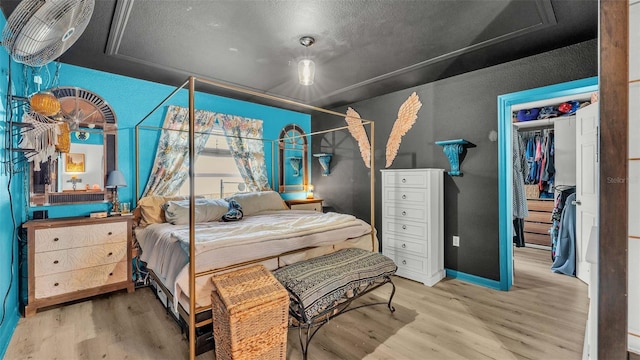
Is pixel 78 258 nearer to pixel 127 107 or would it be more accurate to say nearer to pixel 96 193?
pixel 96 193

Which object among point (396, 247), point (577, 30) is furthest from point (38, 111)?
point (577, 30)

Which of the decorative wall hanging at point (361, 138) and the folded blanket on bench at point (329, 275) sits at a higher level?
the decorative wall hanging at point (361, 138)

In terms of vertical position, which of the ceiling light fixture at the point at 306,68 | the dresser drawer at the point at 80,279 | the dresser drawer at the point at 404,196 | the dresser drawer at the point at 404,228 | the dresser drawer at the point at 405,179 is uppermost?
the ceiling light fixture at the point at 306,68

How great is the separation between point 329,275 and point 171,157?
266 cm

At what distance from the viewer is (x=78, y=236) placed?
2600 mm

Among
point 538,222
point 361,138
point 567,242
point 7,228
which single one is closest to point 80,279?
point 7,228

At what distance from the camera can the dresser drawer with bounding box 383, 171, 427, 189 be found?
10.3ft

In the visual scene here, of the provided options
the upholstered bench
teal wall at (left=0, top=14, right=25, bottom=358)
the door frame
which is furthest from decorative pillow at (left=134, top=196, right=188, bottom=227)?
the door frame

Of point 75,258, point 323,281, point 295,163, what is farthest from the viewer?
point 295,163

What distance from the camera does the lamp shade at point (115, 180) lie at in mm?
2891

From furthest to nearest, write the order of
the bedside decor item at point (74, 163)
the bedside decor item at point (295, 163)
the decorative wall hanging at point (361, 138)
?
the bedside decor item at point (295, 163) → the decorative wall hanging at point (361, 138) → the bedside decor item at point (74, 163)

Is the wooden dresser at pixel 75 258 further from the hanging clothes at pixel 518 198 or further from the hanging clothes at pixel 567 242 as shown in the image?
the hanging clothes at pixel 518 198

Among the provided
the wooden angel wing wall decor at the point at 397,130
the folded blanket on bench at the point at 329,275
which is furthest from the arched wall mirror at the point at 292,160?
the folded blanket on bench at the point at 329,275

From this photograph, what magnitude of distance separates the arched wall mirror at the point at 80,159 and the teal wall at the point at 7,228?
Result: 0.97ft
